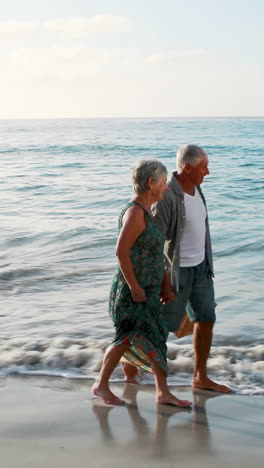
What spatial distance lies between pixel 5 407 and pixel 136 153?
28291 millimetres

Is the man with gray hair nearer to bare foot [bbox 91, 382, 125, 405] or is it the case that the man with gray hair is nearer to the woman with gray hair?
the woman with gray hair

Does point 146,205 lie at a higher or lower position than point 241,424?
higher

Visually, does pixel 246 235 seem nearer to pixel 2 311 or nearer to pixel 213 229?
pixel 213 229

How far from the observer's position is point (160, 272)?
13.8ft

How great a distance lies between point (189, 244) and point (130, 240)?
542 millimetres

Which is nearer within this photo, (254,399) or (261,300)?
(254,399)

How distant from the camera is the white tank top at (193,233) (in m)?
4.39

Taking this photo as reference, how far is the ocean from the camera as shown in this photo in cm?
539

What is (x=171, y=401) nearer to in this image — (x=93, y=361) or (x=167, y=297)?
(x=167, y=297)

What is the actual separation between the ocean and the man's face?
4.84 feet

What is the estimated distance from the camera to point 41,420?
13.1 feet

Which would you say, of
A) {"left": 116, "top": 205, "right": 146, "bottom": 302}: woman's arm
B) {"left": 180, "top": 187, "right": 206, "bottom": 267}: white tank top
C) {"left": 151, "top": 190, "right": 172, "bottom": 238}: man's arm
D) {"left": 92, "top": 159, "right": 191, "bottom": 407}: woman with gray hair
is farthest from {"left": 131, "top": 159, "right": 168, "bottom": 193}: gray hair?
{"left": 180, "top": 187, "right": 206, "bottom": 267}: white tank top

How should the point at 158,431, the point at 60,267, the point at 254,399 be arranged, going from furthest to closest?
the point at 60,267, the point at 254,399, the point at 158,431

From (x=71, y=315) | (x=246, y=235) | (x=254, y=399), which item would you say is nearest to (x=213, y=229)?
(x=246, y=235)
